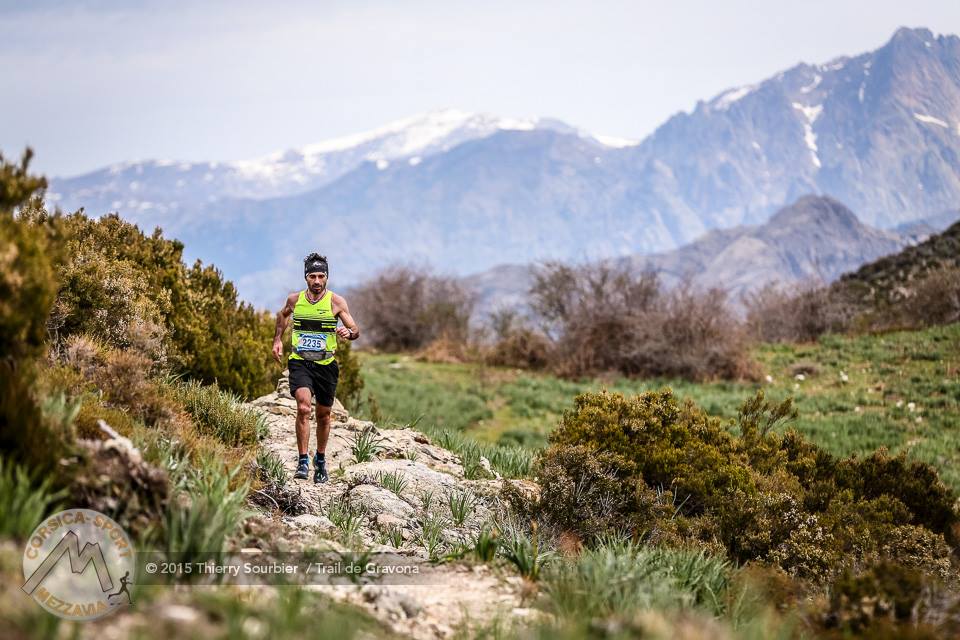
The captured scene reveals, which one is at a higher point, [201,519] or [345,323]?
[345,323]

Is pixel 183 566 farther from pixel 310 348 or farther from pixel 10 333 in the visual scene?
pixel 310 348

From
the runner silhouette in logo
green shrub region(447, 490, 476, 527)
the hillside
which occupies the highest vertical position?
the hillside

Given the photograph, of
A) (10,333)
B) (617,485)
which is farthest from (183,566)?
(617,485)

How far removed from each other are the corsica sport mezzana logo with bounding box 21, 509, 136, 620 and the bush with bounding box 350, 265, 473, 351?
27.3 meters

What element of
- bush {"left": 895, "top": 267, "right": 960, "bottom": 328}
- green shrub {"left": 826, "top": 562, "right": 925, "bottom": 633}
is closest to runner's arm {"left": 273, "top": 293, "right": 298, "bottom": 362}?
green shrub {"left": 826, "top": 562, "right": 925, "bottom": 633}

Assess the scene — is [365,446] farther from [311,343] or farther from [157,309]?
[157,309]

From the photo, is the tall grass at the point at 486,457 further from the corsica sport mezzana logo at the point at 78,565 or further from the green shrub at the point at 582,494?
the corsica sport mezzana logo at the point at 78,565

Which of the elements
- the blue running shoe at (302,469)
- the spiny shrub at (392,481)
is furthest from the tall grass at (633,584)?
the blue running shoe at (302,469)

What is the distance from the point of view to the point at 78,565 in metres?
3.49

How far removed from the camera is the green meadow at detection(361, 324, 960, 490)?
43.4ft

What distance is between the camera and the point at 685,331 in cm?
2216

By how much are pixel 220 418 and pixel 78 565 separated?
4.19 meters

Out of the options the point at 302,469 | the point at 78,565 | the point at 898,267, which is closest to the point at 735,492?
the point at 302,469

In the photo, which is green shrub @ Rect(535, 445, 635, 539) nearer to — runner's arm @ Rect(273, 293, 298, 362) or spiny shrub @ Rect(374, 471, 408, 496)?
spiny shrub @ Rect(374, 471, 408, 496)
